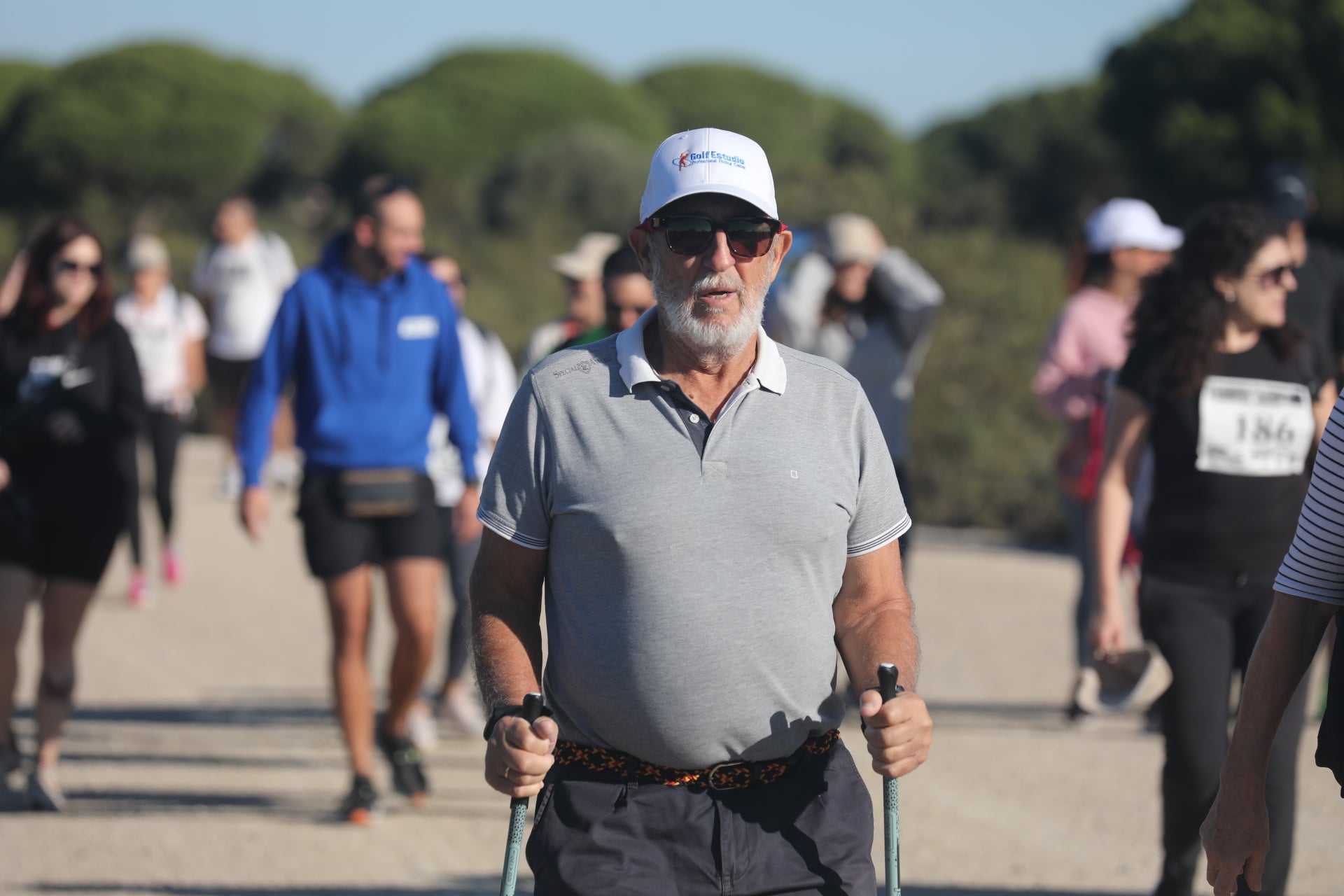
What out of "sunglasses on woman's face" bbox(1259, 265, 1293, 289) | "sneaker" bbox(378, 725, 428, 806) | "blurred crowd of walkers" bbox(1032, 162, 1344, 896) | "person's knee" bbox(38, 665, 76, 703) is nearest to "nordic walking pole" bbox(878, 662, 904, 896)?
"blurred crowd of walkers" bbox(1032, 162, 1344, 896)

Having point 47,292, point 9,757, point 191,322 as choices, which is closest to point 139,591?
point 191,322

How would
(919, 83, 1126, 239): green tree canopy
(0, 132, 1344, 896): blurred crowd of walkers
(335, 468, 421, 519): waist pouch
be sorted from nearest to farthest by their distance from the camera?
(0, 132, 1344, 896): blurred crowd of walkers → (335, 468, 421, 519): waist pouch → (919, 83, 1126, 239): green tree canopy

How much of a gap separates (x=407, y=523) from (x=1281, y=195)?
12.5 ft

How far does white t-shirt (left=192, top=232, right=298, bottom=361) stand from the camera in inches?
539

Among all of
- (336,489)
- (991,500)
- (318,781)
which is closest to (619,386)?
(336,489)

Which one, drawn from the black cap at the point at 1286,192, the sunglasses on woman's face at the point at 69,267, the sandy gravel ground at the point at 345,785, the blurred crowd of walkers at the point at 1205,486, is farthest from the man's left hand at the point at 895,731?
the black cap at the point at 1286,192

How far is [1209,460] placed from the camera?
4773 millimetres

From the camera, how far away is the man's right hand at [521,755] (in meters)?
2.92

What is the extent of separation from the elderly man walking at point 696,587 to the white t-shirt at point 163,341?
8678mm

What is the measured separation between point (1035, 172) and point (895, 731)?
56205 mm

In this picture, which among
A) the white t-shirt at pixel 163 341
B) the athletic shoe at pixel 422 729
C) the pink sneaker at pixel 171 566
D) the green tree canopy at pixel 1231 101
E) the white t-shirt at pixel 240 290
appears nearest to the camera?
the athletic shoe at pixel 422 729

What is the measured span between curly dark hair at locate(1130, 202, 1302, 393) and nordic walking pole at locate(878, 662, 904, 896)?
207 cm

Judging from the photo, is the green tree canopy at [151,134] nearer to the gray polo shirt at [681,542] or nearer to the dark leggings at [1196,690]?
the dark leggings at [1196,690]

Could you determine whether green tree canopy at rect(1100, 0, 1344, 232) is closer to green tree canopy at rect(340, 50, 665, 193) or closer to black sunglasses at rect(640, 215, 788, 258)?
green tree canopy at rect(340, 50, 665, 193)
